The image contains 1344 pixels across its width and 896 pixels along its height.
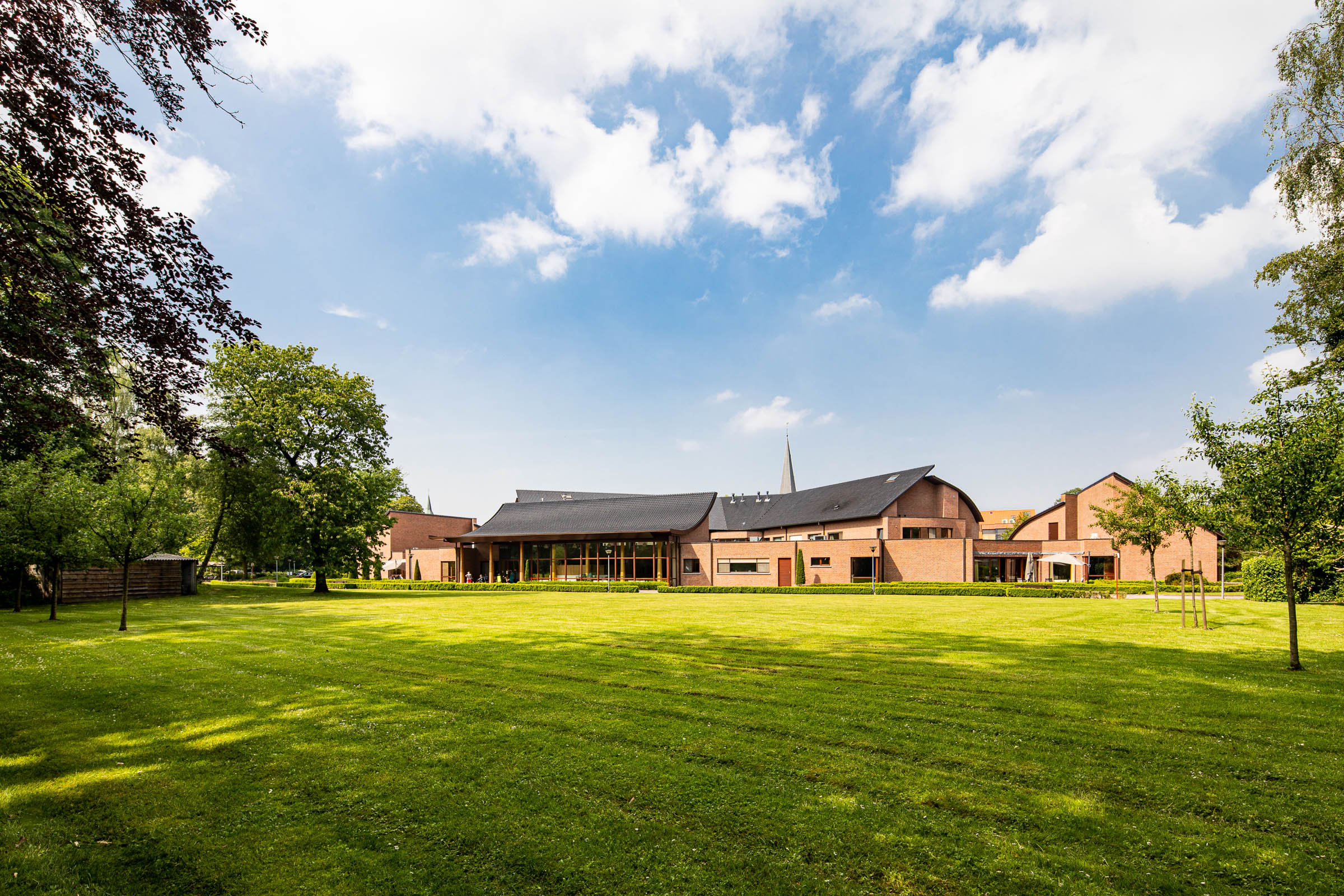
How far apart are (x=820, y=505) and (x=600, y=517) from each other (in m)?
19.1

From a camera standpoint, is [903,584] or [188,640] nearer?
[188,640]

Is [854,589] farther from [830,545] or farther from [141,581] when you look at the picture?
[141,581]

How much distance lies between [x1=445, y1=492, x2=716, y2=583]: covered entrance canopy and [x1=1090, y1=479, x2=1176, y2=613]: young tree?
24.9 meters

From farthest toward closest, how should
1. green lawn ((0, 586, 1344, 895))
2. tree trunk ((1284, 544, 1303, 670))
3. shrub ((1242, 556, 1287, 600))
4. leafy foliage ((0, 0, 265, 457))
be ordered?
1. shrub ((1242, 556, 1287, 600))
2. tree trunk ((1284, 544, 1303, 670))
3. leafy foliage ((0, 0, 265, 457))
4. green lawn ((0, 586, 1344, 895))

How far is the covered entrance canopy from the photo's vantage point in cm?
4434

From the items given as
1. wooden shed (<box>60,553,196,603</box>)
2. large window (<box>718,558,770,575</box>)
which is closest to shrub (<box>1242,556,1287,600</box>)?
large window (<box>718,558,770,575</box>)

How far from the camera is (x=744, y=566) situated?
44094 mm

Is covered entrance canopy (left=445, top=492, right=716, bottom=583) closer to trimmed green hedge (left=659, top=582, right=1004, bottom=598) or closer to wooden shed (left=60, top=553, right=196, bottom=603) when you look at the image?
trimmed green hedge (left=659, top=582, right=1004, bottom=598)

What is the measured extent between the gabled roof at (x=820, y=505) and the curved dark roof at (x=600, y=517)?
1074cm

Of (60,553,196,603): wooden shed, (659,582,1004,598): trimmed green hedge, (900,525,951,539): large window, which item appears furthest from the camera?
(900,525,951,539): large window

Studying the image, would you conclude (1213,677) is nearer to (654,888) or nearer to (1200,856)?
(1200,856)

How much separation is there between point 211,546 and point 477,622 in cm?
2851

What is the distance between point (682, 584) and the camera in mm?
44375

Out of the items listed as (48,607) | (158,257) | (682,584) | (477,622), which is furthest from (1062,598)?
(48,607)
